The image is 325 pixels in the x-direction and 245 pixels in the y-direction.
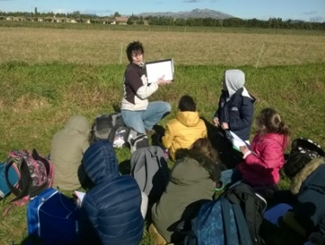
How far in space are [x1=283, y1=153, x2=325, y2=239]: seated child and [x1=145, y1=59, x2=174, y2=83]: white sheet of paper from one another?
3225mm

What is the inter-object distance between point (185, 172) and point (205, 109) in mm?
5257

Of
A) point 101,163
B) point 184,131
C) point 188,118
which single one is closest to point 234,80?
point 188,118

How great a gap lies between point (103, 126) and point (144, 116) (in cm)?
78

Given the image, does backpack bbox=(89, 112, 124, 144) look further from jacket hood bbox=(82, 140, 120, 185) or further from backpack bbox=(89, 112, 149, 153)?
jacket hood bbox=(82, 140, 120, 185)

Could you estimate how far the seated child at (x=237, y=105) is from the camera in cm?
564

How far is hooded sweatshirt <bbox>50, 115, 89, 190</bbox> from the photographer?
15.3 ft

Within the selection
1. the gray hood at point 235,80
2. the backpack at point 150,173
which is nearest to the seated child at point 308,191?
the backpack at point 150,173

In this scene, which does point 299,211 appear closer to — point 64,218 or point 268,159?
point 268,159

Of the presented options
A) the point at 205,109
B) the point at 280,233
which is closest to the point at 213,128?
the point at 205,109

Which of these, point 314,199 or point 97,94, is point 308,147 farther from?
point 97,94

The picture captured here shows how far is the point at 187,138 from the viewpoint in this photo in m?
5.32

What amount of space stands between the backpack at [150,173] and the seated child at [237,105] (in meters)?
1.77

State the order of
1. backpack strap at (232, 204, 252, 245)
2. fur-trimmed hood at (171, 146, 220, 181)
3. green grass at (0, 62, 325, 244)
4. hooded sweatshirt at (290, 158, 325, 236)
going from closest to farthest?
backpack strap at (232, 204, 252, 245), hooded sweatshirt at (290, 158, 325, 236), fur-trimmed hood at (171, 146, 220, 181), green grass at (0, 62, 325, 244)

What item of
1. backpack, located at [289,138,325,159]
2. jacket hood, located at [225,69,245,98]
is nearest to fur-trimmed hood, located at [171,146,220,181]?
backpack, located at [289,138,325,159]
